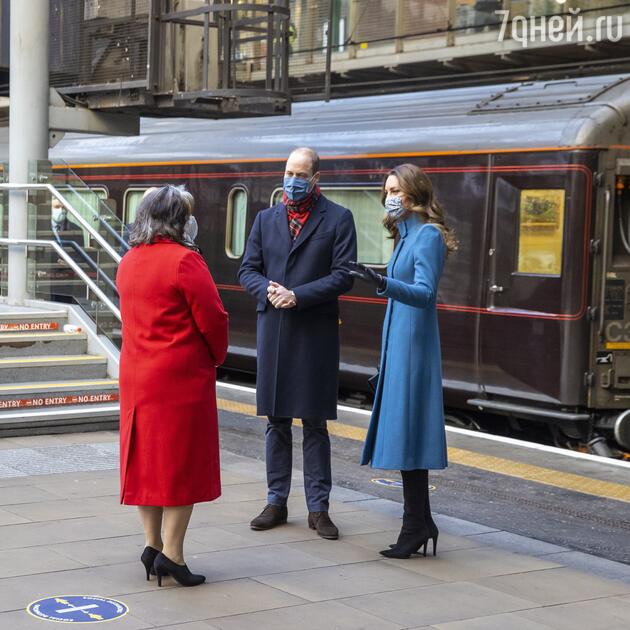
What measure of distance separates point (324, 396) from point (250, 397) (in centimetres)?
499

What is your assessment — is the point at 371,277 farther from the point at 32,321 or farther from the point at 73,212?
the point at 73,212

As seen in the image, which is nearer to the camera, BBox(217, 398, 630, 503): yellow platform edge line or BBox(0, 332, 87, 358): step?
BBox(217, 398, 630, 503): yellow platform edge line

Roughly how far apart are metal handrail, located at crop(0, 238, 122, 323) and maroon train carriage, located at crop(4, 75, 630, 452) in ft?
10.8

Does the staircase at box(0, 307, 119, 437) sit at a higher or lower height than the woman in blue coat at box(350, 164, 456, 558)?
lower

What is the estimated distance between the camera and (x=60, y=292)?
33.9ft

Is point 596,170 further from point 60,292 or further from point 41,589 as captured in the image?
point 41,589

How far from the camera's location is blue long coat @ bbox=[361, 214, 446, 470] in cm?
584

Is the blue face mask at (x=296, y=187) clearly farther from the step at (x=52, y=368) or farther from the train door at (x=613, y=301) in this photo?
the train door at (x=613, y=301)

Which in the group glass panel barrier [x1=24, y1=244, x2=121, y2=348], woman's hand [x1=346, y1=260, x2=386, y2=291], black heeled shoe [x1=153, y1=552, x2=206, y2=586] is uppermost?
woman's hand [x1=346, y1=260, x2=386, y2=291]

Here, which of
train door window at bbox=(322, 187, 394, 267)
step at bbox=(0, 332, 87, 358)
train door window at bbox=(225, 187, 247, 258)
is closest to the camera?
step at bbox=(0, 332, 87, 358)

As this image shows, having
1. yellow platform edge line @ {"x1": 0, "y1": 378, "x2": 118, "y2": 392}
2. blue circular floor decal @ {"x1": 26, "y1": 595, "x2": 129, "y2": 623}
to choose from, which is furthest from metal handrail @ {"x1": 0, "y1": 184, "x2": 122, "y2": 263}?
blue circular floor decal @ {"x1": 26, "y1": 595, "x2": 129, "y2": 623}

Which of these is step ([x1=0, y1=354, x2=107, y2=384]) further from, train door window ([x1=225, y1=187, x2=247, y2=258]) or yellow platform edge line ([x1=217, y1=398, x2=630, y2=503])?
train door window ([x1=225, y1=187, x2=247, y2=258])

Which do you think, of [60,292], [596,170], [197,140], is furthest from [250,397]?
[197,140]

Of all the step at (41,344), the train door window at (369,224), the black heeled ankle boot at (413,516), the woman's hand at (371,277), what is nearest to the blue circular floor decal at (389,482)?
the black heeled ankle boot at (413,516)
